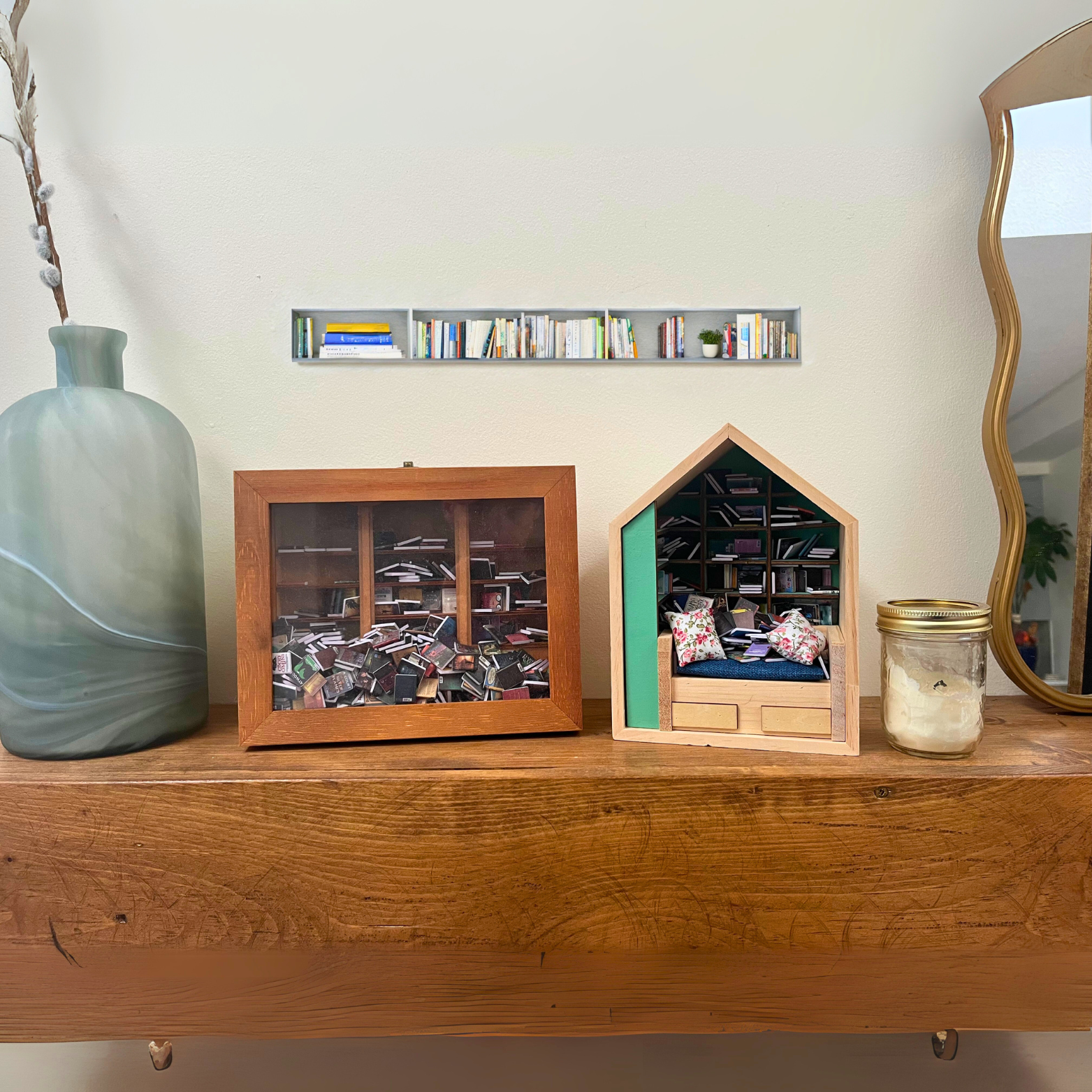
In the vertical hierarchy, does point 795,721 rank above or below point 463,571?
below

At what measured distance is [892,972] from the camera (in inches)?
33.6

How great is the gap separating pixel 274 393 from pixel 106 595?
0.44 m

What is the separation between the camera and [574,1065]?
1.13 m

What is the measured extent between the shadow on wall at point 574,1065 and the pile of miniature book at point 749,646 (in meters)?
0.65

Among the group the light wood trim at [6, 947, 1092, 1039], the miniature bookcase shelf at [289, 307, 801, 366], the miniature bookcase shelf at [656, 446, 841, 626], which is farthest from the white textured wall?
the light wood trim at [6, 947, 1092, 1039]

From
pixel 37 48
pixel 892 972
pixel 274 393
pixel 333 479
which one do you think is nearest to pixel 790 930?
pixel 892 972

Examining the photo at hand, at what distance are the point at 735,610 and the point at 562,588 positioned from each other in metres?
0.27

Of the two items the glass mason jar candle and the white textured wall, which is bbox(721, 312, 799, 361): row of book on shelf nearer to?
the white textured wall

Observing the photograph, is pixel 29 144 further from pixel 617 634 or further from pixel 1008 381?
pixel 1008 381

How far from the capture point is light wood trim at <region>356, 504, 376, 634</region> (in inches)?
39.4

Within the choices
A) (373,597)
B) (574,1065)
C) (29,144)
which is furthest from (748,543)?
(29,144)

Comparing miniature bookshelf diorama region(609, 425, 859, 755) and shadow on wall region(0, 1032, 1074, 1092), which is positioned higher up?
miniature bookshelf diorama region(609, 425, 859, 755)

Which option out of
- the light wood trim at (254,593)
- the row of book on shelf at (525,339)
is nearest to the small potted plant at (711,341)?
the row of book on shelf at (525,339)

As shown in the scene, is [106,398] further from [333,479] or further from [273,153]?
[273,153]
